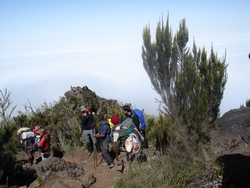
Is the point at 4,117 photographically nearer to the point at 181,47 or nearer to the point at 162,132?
the point at 162,132

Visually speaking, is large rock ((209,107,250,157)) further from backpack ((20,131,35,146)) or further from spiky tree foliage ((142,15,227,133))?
backpack ((20,131,35,146))

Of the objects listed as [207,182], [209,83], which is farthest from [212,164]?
[209,83]

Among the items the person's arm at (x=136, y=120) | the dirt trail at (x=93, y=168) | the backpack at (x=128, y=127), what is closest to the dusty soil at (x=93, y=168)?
the dirt trail at (x=93, y=168)

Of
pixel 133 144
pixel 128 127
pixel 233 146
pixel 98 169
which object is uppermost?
pixel 128 127

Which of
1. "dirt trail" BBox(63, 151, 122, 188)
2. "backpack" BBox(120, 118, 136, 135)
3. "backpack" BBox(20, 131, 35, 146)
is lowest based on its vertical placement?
"dirt trail" BBox(63, 151, 122, 188)

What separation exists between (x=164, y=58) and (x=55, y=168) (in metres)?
8.44

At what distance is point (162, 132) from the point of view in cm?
1105

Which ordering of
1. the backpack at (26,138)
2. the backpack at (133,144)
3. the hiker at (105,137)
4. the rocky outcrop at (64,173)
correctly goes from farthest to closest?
the backpack at (26,138) → the hiker at (105,137) → the backpack at (133,144) → the rocky outcrop at (64,173)

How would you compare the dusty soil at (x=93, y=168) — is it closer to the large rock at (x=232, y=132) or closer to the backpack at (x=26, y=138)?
the backpack at (x=26, y=138)

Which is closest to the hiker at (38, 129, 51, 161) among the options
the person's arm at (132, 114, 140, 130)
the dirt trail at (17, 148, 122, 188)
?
the dirt trail at (17, 148, 122, 188)

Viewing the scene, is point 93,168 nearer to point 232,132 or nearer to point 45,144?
point 45,144

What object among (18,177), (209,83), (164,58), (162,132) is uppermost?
(164,58)

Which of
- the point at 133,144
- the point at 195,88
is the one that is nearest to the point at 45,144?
the point at 133,144

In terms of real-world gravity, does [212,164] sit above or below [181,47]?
below
